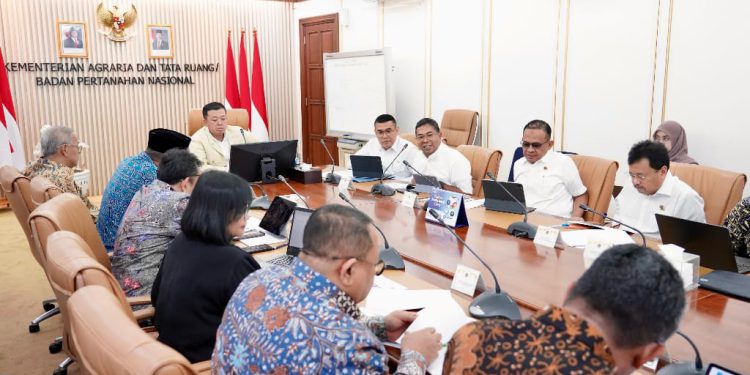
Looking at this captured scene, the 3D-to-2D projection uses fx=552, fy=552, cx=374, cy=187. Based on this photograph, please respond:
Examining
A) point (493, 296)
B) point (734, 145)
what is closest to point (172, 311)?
point (493, 296)

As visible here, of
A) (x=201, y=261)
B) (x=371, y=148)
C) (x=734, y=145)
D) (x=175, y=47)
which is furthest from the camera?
(x=175, y=47)

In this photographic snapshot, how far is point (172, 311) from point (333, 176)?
2658 mm

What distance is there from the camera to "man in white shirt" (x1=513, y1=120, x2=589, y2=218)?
3576mm

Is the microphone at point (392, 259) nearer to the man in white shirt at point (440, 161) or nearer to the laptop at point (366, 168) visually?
the man in white shirt at point (440, 161)

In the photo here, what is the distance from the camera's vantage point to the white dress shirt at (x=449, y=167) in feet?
13.5

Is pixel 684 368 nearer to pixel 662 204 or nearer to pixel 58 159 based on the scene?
pixel 662 204

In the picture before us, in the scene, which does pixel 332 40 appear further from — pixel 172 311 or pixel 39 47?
pixel 172 311

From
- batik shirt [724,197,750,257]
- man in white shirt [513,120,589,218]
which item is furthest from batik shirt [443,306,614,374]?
man in white shirt [513,120,589,218]

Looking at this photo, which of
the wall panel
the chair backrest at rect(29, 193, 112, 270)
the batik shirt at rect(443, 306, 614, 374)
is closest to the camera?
the batik shirt at rect(443, 306, 614, 374)

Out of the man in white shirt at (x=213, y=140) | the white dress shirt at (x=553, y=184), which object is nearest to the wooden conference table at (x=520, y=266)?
the white dress shirt at (x=553, y=184)

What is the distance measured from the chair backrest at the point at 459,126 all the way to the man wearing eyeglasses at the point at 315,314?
4458 mm

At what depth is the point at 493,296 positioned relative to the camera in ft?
5.91

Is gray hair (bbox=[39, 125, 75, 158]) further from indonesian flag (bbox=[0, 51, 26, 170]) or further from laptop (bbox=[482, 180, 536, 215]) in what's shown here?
indonesian flag (bbox=[0, 51, 26, 170])

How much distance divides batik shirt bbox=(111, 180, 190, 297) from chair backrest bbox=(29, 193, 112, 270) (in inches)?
4.0
